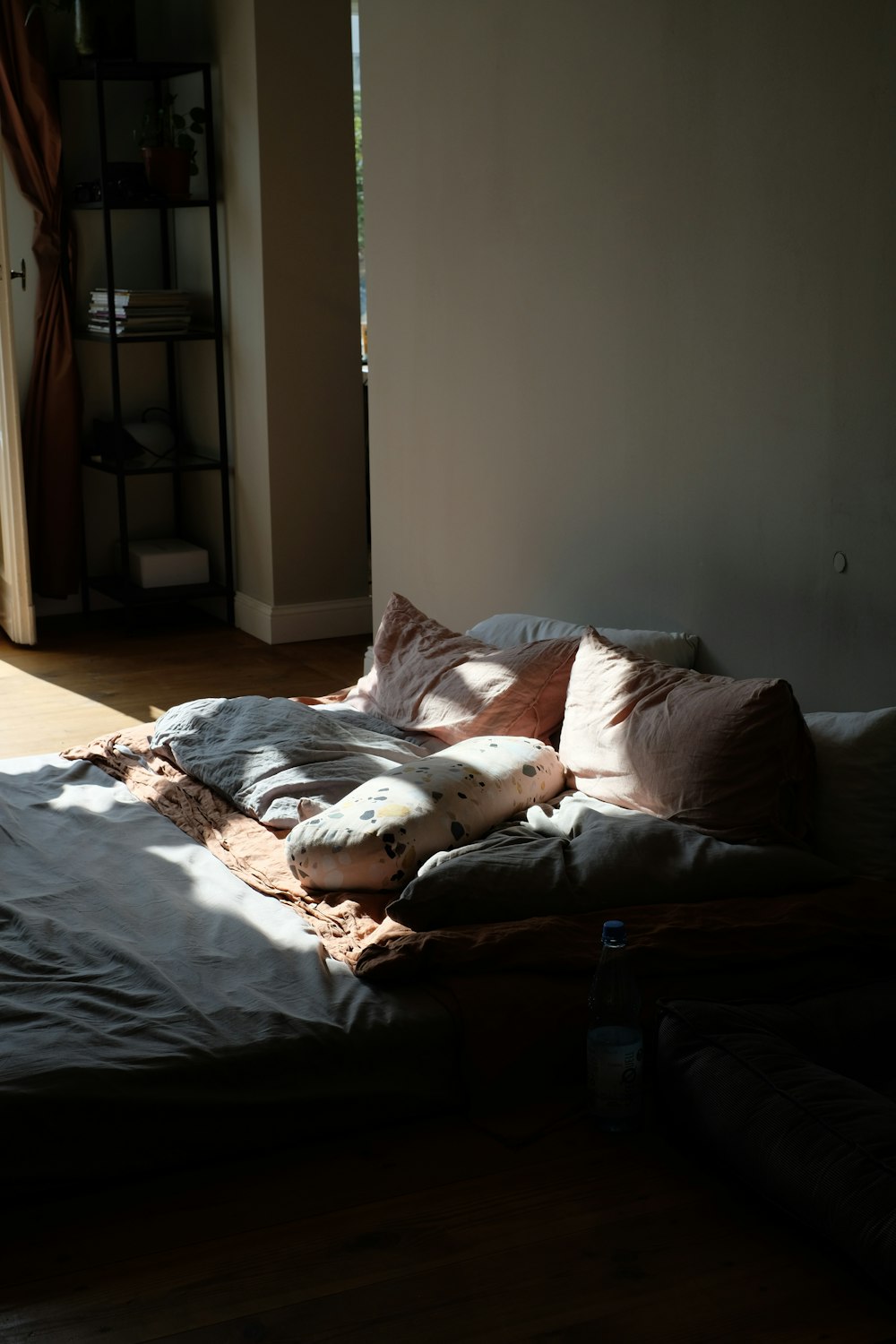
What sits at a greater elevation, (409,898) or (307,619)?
(409,898)

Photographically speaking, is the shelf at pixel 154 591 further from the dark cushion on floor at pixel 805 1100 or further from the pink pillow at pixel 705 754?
the dark cushion on floor at pixel 805 1100

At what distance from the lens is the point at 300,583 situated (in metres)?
5.72

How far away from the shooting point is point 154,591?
5.92 meters

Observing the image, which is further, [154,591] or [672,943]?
[154,591]

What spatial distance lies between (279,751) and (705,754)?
0.94 m

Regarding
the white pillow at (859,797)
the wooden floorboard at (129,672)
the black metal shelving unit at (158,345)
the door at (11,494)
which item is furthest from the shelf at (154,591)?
the white pillow at (859,797)

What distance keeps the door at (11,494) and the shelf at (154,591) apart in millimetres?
374

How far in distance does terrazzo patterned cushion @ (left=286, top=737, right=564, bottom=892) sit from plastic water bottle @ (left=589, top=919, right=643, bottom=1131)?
528 millimetres

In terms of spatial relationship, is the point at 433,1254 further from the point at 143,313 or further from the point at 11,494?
the point at 143,313

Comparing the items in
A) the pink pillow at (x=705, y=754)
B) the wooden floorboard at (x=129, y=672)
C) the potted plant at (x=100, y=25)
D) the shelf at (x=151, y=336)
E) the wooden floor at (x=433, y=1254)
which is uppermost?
the potted plant at (x=100, y=25)

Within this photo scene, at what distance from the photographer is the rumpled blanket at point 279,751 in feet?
9.66

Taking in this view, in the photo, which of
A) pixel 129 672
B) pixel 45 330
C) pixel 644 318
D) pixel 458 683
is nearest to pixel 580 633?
pixel 458 683

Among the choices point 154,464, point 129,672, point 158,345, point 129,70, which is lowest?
point 129,672

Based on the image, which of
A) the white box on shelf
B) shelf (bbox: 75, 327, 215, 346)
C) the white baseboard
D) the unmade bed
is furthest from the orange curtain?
the unmade bed
